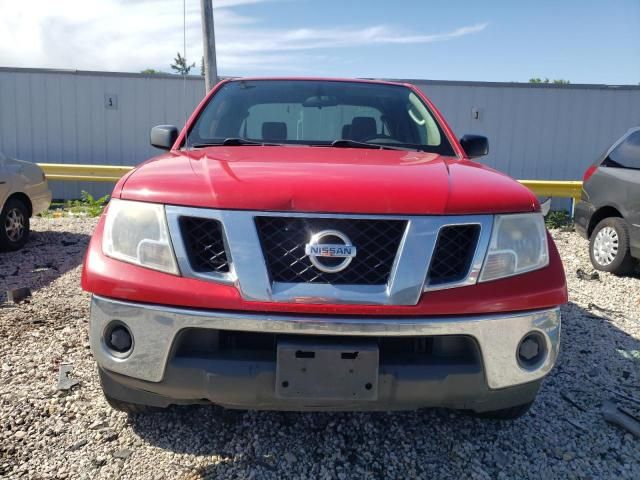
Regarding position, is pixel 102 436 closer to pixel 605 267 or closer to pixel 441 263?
pixel 441 263

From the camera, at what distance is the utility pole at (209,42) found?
25.5ft

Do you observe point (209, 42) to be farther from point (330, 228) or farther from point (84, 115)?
point (330, 228)

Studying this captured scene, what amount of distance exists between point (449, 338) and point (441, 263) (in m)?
0.27

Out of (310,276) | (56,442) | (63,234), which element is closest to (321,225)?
(310,276)

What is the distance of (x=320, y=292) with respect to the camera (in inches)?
70.9

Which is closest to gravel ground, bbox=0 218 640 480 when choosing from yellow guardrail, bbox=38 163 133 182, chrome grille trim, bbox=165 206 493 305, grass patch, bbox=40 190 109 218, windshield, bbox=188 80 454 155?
chrome grille trim, bbox=165 206 493 305

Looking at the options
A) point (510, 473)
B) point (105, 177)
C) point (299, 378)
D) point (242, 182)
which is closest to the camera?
point (299, 378)

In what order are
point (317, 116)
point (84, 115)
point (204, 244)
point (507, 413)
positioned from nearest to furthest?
point (204, 244) → point (507, 413) → point (317, 116) → point (84, 115)

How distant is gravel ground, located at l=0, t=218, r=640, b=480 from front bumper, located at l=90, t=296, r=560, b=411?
47 cm

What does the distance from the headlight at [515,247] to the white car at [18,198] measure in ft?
18.9

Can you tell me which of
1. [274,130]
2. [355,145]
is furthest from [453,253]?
[274,130]

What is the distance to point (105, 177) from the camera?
9555 millimetres

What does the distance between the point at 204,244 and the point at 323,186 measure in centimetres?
48

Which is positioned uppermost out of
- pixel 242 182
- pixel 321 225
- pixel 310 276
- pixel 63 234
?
pixel 242 182
